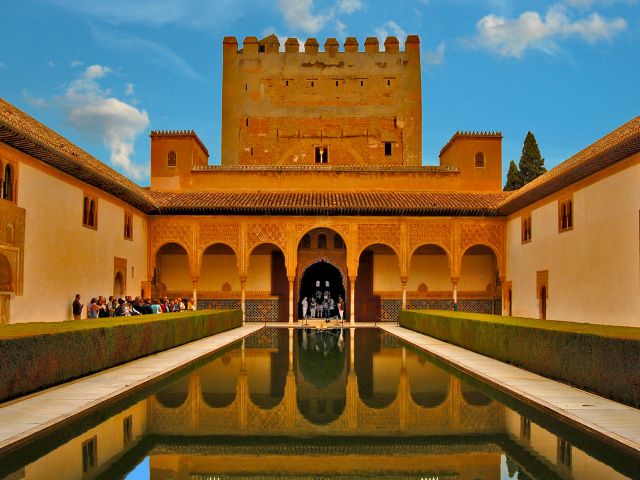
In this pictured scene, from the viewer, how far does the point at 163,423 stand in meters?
5.83

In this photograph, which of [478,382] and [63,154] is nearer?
[478,382]

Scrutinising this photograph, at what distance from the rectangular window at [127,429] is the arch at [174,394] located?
0.71 m

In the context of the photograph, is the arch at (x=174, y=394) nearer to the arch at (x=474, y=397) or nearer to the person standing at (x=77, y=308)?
the arch at (x=474, y=397)

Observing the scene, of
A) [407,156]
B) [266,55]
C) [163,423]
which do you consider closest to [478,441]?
[163,423]

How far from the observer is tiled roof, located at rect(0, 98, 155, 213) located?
465 inches

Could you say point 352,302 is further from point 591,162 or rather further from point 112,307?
point 591,162

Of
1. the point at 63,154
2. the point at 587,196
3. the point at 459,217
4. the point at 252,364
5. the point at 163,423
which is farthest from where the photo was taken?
the point at 459,217

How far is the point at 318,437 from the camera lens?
5.25 m

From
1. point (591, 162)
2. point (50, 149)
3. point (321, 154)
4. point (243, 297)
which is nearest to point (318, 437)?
point (50, 149)

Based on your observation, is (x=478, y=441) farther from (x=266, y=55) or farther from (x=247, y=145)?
(x=266, y=55)

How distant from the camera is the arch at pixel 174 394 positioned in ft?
22.4

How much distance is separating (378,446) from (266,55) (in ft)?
99.7

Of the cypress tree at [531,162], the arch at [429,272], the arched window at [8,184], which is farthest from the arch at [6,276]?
the cypress tree at [531,162]

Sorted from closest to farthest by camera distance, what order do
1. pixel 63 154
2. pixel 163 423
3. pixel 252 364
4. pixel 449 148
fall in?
pixel 163 423 → pixel 252 364 → pixel 63 154 → pixel 449 148
